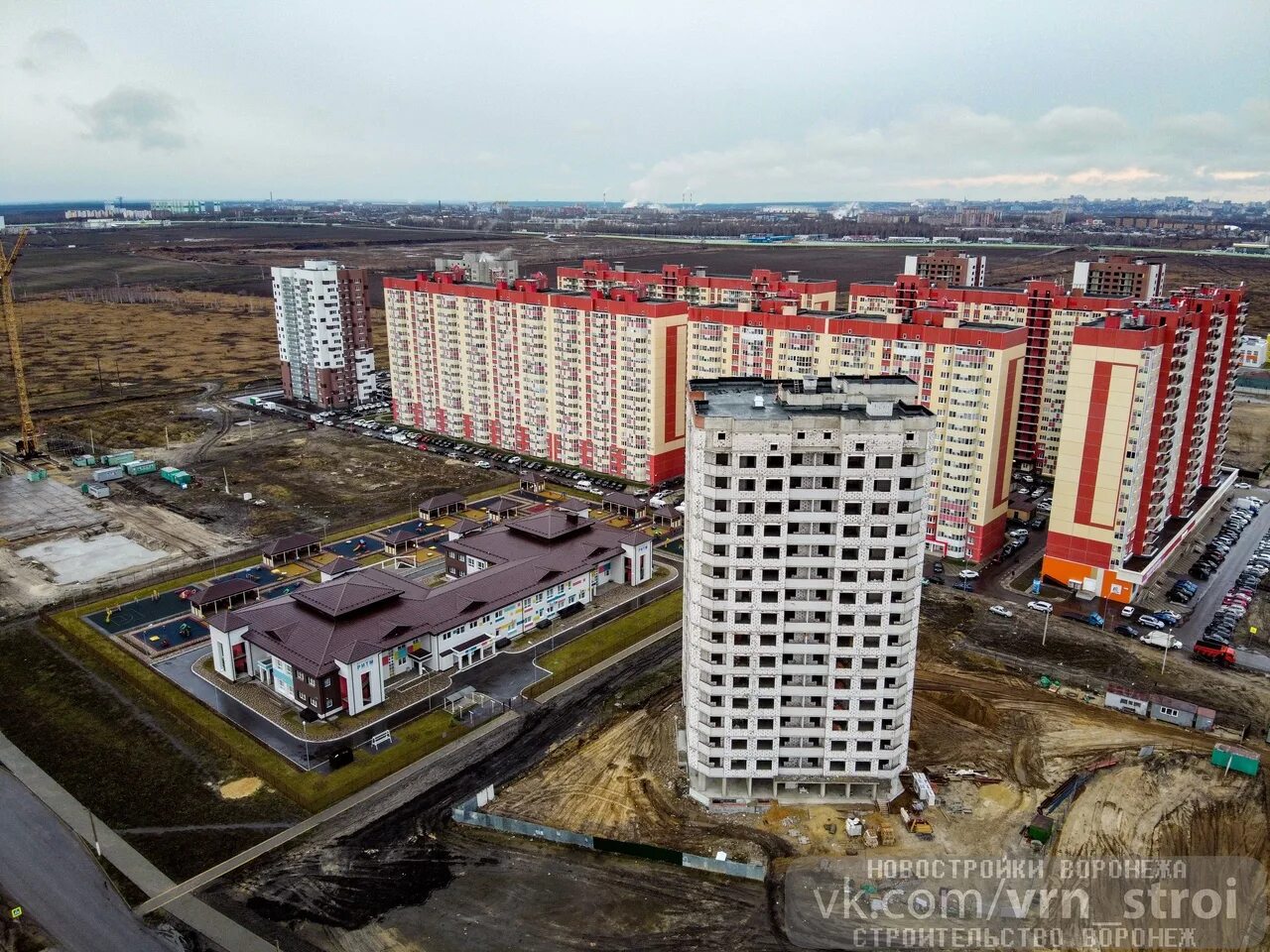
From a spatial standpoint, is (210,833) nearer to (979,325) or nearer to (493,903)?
(493,903)

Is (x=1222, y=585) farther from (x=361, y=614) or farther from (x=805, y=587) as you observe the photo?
(x=361, y=614)

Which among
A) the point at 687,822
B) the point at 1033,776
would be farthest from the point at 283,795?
the point at 1033,776

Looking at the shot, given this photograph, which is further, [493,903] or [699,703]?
[699,703]

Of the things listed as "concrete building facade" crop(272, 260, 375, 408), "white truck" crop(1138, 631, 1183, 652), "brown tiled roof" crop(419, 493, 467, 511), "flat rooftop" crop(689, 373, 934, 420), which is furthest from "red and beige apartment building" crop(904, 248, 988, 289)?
"flat rooftop" crop(689, 373, 934, 420)

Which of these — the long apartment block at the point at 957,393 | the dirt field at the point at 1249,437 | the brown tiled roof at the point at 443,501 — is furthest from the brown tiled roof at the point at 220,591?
the dirt field at the point at 1249,437

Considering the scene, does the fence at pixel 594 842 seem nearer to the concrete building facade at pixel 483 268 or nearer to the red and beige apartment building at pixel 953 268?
the concrete building facade at pixel 483 268

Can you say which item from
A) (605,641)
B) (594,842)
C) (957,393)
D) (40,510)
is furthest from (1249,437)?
(40,510)
